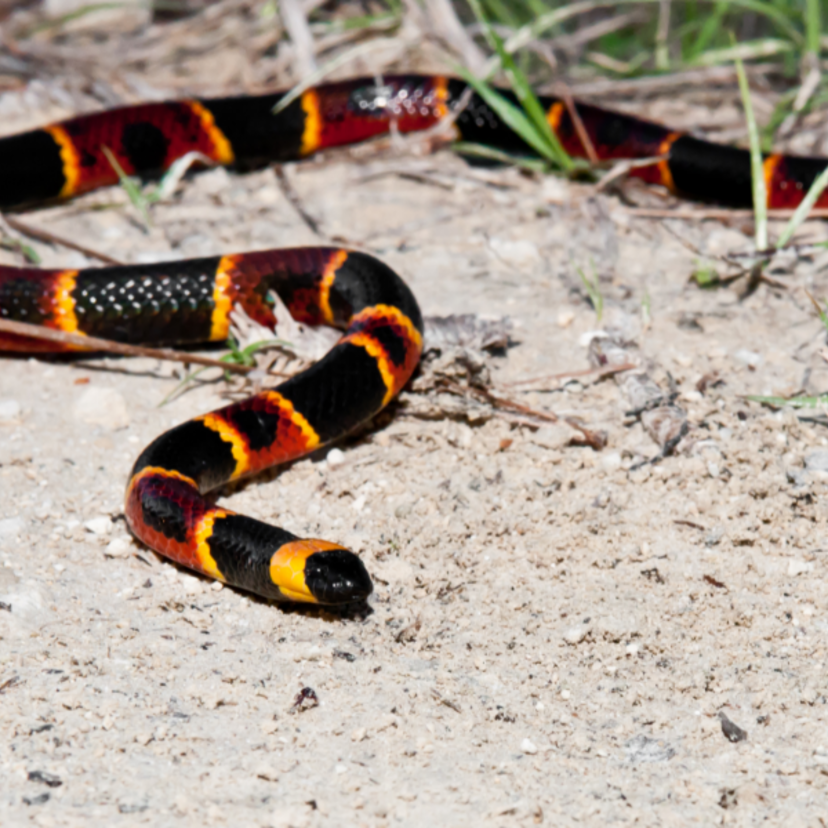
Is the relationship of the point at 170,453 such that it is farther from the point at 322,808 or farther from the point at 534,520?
the point at 322,808

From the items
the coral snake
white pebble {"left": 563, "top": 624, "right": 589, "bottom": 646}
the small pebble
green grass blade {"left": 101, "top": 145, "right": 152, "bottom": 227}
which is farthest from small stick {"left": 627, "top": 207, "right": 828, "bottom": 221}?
white pebble {"left": 563, "top": 624, "right": 589, "bottom": 646}

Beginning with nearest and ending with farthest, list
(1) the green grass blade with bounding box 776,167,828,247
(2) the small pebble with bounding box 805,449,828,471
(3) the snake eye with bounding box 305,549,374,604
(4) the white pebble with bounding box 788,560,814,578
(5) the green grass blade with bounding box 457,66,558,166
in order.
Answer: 1. (3) the snake eye with bounding box 305,549,374,604
2. (4) the white pebble with bounding box 788,560,814,578
3. (2) the small pebble with bounding box 805,449,828,471
4. (1) the green grass blade with bounding box 776,167,828,247
5. (5) the green grass blade with bounding box 457,66,558,166

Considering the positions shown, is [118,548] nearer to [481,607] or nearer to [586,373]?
[481,607]

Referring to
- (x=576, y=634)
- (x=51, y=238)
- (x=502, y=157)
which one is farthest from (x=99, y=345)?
(x=502, y=157)

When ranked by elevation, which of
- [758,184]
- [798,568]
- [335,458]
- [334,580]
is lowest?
[798,568]

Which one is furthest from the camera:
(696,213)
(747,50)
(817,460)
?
(747,50)

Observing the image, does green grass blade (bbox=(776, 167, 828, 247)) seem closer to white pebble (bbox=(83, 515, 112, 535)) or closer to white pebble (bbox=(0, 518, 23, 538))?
white pebble (bbox=(83, 515, 112, 535))

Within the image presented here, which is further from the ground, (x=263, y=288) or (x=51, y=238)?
(x=51, y=238)
